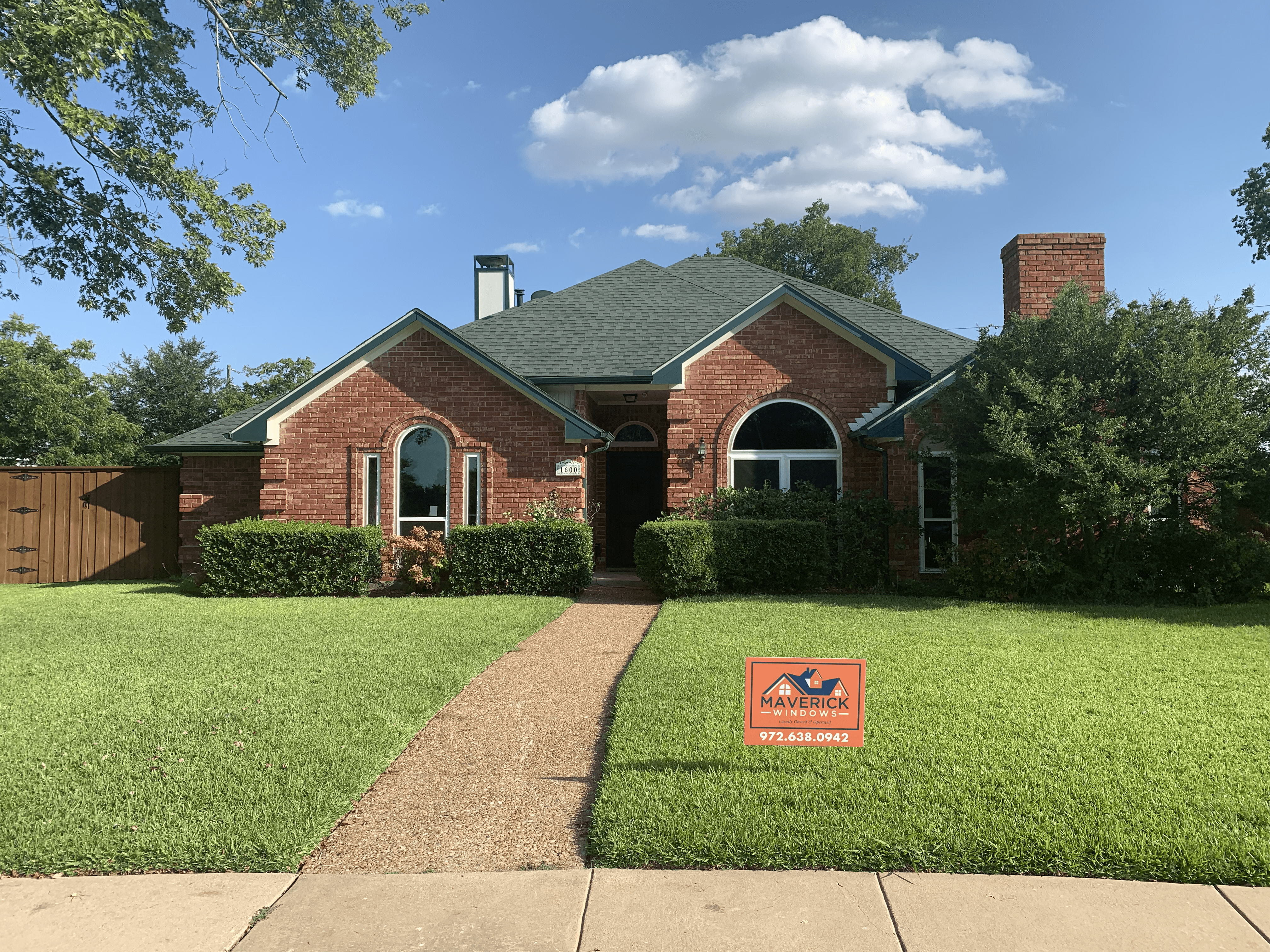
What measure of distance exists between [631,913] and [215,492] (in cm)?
1498

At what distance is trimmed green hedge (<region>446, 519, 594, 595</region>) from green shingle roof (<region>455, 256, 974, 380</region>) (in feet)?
12.1

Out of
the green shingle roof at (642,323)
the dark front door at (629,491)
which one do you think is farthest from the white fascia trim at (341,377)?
the dark front door at (629,491)

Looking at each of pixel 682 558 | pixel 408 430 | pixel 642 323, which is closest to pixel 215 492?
pixel 408 430

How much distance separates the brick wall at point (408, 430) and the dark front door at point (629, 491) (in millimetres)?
3340

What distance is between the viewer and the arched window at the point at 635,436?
17.1 meters

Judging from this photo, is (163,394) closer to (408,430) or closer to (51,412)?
(51,412)

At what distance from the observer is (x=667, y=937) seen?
310 cm

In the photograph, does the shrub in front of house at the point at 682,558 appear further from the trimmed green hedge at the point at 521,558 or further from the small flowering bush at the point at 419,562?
the small flowering bush at the point at 419,562

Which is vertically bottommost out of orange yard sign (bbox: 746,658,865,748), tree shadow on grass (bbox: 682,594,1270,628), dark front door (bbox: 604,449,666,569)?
tree shadow on grass (bbox: 682,594,1270,628)

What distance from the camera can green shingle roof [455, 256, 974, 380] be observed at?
15562 mm

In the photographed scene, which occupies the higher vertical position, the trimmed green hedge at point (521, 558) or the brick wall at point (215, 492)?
the brick wall at point (215, 492)

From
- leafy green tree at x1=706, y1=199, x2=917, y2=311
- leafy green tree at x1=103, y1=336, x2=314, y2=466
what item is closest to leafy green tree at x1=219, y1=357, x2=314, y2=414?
leafy green tree at x1=103, y1=336, x2=314, y2=466

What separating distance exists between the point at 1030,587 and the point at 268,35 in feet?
57.2

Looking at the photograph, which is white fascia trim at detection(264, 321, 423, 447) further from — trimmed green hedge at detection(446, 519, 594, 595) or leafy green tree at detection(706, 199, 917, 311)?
leafy green tree at detection(706, 199, 917, 311)
